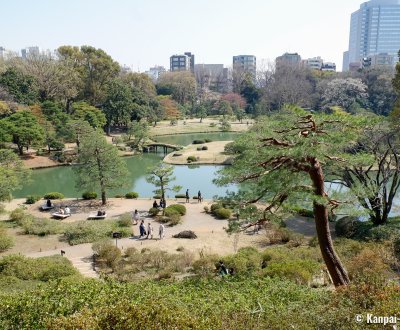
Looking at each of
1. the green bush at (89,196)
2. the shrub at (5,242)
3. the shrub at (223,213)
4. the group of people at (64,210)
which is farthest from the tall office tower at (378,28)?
the shrub at (5,242)

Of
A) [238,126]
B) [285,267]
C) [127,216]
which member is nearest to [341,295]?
[285,267]

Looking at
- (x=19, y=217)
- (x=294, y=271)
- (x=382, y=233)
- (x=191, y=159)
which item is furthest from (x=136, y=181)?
(x=294, y=271)

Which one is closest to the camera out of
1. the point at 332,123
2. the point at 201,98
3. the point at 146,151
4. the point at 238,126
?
the point at 332,123

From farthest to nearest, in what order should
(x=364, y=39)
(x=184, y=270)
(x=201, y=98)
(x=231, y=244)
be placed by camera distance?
(x=364, y=39) < (x=201, y=98) < (x=231, y=244) < (x=184, y=270)

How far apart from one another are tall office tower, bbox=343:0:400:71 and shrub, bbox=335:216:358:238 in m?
142

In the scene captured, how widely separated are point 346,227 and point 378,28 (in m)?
157

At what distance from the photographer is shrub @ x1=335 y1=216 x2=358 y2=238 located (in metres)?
15.7

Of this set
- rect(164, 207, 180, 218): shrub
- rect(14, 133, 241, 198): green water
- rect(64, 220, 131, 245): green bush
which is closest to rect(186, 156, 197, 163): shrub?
rect(14, 133, 241, 198): green water

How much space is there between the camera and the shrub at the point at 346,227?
1574 centimetres

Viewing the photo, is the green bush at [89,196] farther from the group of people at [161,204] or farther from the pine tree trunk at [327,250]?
the pine tree trunk at [327,250]

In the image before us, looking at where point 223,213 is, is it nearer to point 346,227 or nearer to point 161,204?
point 161,204

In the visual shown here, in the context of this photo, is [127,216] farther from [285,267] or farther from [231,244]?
[285,267]

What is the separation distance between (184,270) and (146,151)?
31.2m

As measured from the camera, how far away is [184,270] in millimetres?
12430
